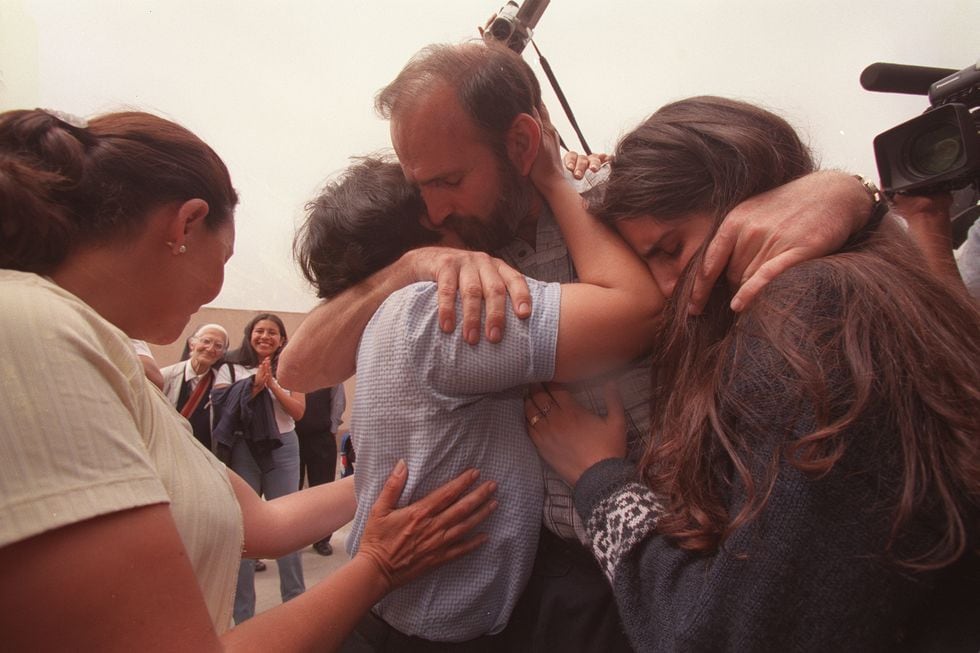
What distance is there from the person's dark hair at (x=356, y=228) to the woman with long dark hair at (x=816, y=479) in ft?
1.42

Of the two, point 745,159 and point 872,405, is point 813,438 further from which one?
point 745,159

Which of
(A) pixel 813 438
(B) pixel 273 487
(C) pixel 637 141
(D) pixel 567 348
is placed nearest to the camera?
(A) pixel 813 438

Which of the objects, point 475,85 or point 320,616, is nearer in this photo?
point 320,616

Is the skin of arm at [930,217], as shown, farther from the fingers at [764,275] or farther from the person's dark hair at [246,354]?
the person's dark hair at [246,354]

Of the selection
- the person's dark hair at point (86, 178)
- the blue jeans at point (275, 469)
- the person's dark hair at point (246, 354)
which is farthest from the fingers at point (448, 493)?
the blue jeans at point (275, 469)

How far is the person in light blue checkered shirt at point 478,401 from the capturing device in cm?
62

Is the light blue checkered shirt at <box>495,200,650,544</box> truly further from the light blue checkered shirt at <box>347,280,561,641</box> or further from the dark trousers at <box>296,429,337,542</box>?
the dark trousers at <box>296,429,337,542</box>

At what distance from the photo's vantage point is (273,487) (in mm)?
2236

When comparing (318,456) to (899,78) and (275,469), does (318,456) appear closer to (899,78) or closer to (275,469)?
(275,469)

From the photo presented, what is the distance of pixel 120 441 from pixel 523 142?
26.6 inches

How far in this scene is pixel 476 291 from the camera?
64 cm

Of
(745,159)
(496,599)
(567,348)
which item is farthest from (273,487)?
(745,159)

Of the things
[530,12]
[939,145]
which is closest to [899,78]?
[939,145]

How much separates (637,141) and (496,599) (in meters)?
0.61
